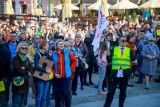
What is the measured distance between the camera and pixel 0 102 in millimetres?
8336

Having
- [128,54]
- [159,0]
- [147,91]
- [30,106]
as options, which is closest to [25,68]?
[30,106]

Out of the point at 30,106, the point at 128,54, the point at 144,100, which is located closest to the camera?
the point at 128,54

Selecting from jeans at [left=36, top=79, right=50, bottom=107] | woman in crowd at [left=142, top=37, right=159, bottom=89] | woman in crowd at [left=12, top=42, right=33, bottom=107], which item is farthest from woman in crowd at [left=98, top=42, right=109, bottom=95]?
woman in crowd at [left=12, top=42, right=33, bottom=107]

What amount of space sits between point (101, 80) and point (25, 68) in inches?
143

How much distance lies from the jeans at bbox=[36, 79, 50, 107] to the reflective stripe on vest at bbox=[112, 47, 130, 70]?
1.63m

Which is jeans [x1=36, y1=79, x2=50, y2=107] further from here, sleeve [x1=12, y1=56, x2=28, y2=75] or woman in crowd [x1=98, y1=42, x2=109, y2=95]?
woman in crowd [x1=98, y1=42, x2=109, y2=95]

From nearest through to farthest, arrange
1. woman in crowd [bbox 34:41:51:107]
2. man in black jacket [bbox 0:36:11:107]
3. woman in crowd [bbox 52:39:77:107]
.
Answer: man in black jacket [bbox 0:36:11:107]
woman in crowd [bbox 52:39:77:107]
woman in crowd [bbox 34:41:51:107]

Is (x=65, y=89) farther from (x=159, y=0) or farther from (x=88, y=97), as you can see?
(x=159, y=0)

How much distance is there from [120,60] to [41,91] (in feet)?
6.40

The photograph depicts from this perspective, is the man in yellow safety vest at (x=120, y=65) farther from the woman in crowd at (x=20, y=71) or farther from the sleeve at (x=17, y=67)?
Answer: the sleeve at (x=17, y=67)

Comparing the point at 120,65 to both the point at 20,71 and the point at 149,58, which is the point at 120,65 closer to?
the point at 20,71

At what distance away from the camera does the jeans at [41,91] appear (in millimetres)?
8781

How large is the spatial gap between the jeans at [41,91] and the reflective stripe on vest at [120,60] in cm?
163

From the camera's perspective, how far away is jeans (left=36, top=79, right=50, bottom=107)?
878 centimetres
